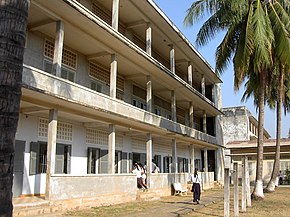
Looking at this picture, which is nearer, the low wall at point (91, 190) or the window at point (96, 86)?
the low wall at point (91, 190)

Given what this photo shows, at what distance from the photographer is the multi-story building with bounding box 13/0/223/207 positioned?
11742 millimetres

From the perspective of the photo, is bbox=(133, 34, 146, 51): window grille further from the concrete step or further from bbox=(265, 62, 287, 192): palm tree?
the concrete step

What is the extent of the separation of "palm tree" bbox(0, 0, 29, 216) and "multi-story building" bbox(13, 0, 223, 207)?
24.9 feet

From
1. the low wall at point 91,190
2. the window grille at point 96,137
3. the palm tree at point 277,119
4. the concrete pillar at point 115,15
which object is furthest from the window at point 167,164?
the concrete pillar at point 115,15

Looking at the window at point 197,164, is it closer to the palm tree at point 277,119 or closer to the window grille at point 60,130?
the palm tree at point 277,119

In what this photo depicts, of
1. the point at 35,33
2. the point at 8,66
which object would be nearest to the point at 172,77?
the point at 35,33

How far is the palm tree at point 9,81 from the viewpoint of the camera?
2.36 metres

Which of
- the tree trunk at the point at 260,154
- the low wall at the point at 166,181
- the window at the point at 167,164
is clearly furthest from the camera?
the window at the point at 167,164

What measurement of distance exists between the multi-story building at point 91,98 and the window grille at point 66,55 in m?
0.05

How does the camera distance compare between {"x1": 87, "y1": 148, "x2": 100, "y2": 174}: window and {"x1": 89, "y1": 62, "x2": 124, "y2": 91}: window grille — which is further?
{"x1": 89, "y1": 62, "x2": 124, "y2": 91}: window grille

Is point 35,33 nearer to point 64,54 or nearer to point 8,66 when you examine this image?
point 64,54

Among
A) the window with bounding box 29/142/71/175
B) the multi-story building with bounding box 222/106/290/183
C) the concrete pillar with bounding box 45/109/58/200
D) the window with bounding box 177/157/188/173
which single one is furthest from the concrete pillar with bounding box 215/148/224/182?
the concrete pillar with bounding box 45/109/58/200

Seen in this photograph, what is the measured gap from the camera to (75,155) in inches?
605

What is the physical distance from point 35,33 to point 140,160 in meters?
11.5
